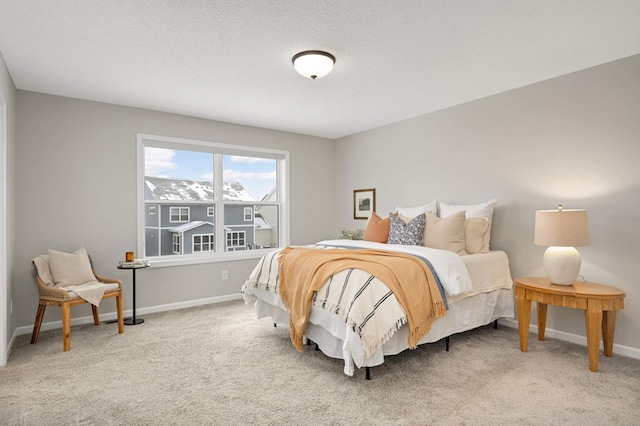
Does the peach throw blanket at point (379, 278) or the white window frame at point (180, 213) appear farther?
the white window frame at point (180, 213)

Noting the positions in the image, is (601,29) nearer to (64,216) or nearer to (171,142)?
(171,142)

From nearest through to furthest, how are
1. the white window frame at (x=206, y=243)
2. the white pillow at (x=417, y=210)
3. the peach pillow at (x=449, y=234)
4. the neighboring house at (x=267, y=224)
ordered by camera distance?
the peach pillow at (x=449, y=234) < the white pillow at (x=417, y=210) < the white window frame at (x=206, y=243) < the neighboring house at (x=267, y=224)

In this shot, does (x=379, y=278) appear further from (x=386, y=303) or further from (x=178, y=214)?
(x=178, y=214)

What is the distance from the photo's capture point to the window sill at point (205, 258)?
435 centimetres

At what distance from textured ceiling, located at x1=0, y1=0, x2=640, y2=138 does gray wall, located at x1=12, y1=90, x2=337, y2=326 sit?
264 millimetres

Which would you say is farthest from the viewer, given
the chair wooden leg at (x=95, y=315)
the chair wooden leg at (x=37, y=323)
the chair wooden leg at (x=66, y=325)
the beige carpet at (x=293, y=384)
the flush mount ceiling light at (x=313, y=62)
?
the chair wooden leg at (x=95, y=315)

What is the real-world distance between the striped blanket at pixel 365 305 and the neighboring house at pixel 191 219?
8.69ft

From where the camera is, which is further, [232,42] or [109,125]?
[109,125]

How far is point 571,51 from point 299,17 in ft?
7.02

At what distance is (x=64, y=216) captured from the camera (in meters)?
3.77

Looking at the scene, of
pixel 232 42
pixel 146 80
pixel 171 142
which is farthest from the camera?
pixel 171 142

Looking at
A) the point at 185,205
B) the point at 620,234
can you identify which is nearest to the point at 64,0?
the point at 185,205

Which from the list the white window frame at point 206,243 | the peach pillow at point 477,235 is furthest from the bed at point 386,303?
the white window frame at point 206,243

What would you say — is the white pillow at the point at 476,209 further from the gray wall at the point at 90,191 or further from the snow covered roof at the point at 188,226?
the snow covered roof at the point at 188,226
